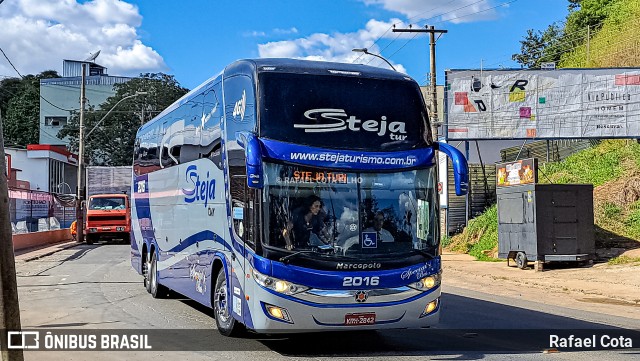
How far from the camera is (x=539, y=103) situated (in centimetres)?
3359

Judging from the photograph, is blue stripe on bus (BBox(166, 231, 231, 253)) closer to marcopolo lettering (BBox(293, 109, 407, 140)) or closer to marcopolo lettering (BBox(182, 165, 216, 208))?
marcopolo lettering (BBox(182, 165, 216, 208))

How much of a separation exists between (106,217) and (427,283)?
98.3 ft

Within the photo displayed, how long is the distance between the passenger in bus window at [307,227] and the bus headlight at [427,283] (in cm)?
129

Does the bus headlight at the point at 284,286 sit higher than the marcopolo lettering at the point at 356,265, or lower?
lower

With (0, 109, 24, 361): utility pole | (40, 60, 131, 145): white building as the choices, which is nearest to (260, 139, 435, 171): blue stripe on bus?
(0, 109, 24, 361): utility pole

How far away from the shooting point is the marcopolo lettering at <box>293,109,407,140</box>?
9.12 m

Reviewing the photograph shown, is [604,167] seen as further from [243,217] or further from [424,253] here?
[243,217]

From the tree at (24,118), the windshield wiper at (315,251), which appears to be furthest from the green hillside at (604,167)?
the tree at (24,118)

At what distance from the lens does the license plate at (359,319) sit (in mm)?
8734

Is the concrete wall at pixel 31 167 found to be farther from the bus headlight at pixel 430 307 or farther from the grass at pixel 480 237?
the bus headlight at pixel 430 307

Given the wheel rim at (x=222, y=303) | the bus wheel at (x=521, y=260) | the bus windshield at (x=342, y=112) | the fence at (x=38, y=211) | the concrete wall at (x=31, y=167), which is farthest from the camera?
the concrete wall at (x=31, y=167)

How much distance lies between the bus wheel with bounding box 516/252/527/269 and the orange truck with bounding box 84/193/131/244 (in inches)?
824

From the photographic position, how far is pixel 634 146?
3212 cm

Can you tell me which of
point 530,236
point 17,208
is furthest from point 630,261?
point 17,208
